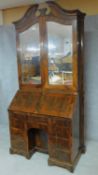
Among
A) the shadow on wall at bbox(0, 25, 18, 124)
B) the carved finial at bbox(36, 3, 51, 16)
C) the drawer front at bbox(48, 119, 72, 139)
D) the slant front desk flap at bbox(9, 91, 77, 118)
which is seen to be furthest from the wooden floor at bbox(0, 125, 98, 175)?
the carved finial at bbox(36, 3, 51, 16)

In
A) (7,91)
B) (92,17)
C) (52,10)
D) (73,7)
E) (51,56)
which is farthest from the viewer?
(7,91)

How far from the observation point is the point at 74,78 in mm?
2428

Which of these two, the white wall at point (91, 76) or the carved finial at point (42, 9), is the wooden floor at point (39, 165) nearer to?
the white wall at point (91, 76)

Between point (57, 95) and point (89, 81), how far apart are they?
29.4 inches

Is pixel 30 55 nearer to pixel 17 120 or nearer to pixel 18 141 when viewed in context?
pixel 17 120

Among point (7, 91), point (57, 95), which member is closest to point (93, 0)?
point (57, 95)

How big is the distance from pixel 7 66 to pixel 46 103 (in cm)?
148

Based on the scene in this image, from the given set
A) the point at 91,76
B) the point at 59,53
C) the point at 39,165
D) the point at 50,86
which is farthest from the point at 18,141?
the point at 91,76

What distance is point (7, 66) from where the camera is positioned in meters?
3.64

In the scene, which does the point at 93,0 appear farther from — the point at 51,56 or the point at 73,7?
the point at 51,56

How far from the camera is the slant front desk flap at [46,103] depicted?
7.73 feet

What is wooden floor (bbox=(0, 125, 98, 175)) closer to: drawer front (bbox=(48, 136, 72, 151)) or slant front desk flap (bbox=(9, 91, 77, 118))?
drawer front (bbox=(48, 136, 72, 151))

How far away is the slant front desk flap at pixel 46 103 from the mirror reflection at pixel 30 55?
0.72ft

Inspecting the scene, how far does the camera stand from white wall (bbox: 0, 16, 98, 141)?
2.90m
